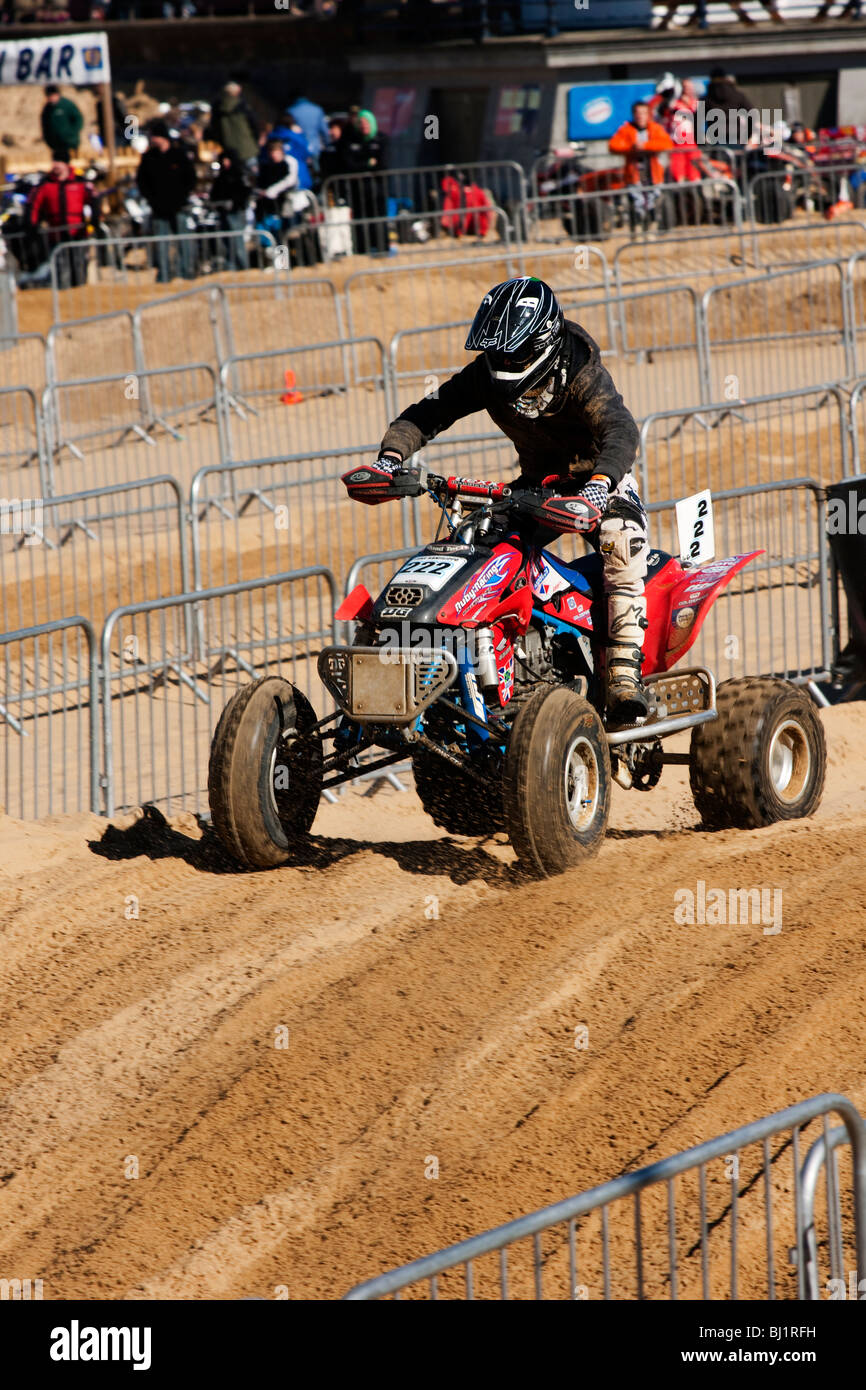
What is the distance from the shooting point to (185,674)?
31.4ft

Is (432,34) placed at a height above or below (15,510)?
above

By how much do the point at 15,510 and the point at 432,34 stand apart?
2230cm

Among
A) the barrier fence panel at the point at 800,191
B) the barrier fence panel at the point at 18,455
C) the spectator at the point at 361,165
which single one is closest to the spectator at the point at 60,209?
the spectator at the point at 361,165

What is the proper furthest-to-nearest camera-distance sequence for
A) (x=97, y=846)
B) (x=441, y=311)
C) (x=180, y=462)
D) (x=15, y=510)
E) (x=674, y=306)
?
(x=441, y=311) < (x=674, y=306) < (x=180, y=462) < (x=15, y=510) < (x=97, y=846)

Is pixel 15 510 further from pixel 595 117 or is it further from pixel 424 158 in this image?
pixel 424 158

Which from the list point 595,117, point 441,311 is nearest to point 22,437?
point 441,311

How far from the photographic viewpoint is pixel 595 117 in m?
27.8

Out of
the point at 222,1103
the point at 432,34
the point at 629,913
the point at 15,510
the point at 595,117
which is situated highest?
the point at 432,34

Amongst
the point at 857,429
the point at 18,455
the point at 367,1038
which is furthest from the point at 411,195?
the point at 367,1038

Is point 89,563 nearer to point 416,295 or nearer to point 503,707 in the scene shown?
point 503,707

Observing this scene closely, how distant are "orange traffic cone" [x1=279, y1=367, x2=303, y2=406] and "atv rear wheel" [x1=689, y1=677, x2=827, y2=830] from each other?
10508 mm

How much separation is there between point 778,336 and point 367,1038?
43.4 ft

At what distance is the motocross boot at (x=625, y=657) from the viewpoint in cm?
683

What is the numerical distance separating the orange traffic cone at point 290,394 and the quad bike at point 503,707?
Result: 1035 centimetres
